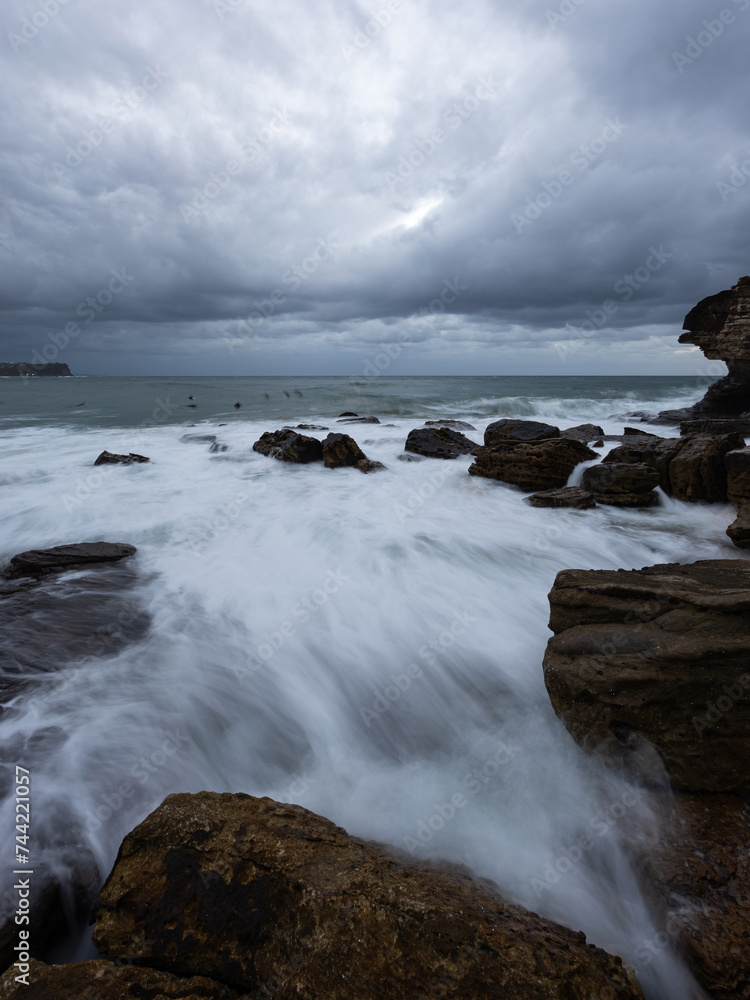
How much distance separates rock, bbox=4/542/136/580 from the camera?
560 centimetres

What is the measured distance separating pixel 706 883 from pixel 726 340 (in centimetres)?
2224

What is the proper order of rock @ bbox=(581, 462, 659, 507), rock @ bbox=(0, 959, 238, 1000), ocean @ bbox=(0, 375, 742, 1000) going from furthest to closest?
rock @ bbox=(581, 462, 659, 507), ocean @ bbox=(0, 375, 742, 1000), rock @ bbox=(0, 959, 238, 1000)

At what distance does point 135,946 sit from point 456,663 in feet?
9.84

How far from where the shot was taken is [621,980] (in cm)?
173

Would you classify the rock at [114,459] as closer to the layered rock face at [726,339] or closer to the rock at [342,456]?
the rock at [342,456]

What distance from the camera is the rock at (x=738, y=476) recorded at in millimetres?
6629

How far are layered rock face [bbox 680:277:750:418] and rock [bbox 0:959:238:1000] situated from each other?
23478 mm

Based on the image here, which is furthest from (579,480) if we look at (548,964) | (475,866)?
(548,964)

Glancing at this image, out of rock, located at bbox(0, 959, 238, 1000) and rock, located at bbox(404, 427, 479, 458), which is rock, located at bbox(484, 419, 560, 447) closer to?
rock, located at bbox(404, 427, 479, 458)

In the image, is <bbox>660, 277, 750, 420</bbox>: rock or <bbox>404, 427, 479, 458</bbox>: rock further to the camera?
<bbox>660, 277, 750, 420</bbox>: rock

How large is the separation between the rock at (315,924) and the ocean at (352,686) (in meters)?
0.53

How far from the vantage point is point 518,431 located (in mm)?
12195

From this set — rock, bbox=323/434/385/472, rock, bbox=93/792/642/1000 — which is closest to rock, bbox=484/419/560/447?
rock, bbox=323/434/385/472

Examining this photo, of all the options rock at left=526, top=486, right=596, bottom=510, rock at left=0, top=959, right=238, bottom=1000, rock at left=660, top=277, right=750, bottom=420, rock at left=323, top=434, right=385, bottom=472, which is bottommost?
rock at left=0, top=959, right=238, bottom=1000
